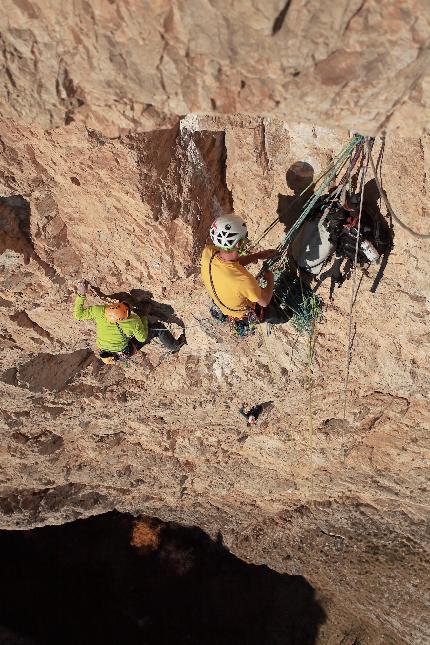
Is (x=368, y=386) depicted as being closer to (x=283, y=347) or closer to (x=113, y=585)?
(x=283, y=347)

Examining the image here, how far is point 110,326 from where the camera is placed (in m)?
4.23

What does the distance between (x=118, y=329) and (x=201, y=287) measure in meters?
0.79

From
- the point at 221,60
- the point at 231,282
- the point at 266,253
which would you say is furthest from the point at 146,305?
the point at 221,60

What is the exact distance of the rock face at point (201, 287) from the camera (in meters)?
A: 2.04

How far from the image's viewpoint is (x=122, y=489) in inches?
337

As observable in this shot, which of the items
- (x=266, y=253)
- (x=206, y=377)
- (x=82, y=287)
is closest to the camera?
(x=266, y=253)

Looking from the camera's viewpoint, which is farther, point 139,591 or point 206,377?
point 139,591

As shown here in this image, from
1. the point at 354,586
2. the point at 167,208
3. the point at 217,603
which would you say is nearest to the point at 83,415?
the point at 167,208

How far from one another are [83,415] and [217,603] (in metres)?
6.95

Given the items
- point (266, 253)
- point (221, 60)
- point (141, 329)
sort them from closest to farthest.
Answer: point (221, 60), point (266, 253), point (141, 329)

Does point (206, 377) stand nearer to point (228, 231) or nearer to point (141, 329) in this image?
point (141, 329)

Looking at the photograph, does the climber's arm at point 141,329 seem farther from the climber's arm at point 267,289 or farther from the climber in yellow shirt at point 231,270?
the climber's arm at point 267,289

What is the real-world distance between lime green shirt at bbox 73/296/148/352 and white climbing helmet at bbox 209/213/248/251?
1242 millimetres

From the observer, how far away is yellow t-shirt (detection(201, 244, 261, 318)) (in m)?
3.38
